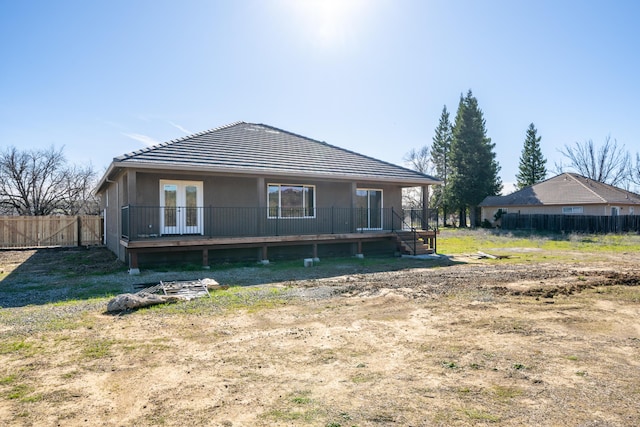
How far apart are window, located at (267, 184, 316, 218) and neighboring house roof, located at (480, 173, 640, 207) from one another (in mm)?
24585

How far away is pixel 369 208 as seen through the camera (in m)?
15.7

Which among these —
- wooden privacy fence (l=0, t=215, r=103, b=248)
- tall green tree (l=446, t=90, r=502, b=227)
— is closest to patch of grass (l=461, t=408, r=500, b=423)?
wooden privacy fence (l=0, t=215, r=103, b=248)

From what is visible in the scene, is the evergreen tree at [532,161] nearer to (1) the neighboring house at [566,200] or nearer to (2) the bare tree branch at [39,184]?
(1) the neighboring house at [566,200]

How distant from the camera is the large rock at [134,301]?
243 inches

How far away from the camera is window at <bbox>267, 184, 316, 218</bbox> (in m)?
13.5

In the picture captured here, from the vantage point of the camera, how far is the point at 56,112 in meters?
Answer: 22.2

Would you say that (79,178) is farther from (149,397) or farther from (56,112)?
(149,397)

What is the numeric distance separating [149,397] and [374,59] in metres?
13.2

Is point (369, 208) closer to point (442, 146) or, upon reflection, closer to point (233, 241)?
point (233, 241)

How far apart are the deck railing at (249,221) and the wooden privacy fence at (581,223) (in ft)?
57.6

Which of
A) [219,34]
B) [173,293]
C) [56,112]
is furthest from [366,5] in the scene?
[56,112]

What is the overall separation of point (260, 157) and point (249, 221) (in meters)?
2.24

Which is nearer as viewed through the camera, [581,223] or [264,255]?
[264,255]

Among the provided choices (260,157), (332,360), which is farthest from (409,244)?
(332,360)
